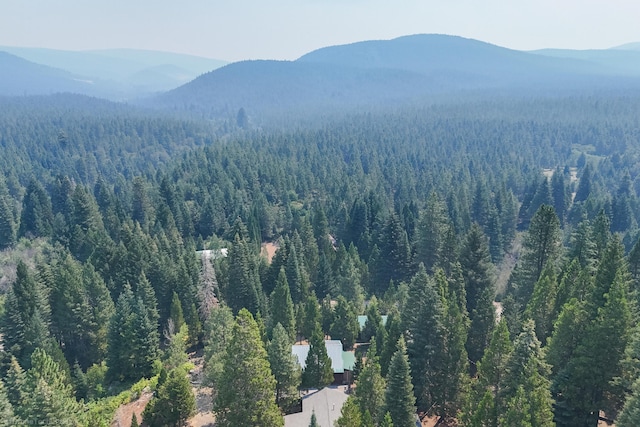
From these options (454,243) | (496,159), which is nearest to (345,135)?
(496,159)

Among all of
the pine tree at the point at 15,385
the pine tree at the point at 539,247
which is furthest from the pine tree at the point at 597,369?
the pine tree at the point at 15,385

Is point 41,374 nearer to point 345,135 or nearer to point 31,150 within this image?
point 345,135

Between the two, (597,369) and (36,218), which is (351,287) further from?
(36,218)

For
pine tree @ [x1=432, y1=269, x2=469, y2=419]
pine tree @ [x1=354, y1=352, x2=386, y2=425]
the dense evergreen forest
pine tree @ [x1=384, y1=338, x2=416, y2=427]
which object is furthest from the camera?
pine tree @ [x1=432, y1=269, x2=469, y2=419]

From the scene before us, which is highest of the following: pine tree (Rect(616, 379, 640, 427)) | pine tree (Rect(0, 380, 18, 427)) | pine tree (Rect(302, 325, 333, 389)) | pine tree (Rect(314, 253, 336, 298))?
pine tree (Rect(616, 379, 640, 427))

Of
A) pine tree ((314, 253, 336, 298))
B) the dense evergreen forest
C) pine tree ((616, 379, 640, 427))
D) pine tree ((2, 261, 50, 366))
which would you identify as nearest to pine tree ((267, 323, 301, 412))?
the dense evergreen forest

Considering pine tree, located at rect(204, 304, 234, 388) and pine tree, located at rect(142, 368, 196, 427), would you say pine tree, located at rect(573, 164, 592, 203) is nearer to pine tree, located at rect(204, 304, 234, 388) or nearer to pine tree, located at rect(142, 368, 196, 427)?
pine tree, located at rect(204, 304, 234, 388)
